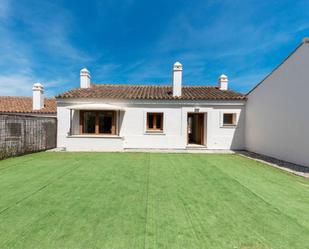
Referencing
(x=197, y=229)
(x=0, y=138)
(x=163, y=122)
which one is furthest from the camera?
(x=163, y=122)

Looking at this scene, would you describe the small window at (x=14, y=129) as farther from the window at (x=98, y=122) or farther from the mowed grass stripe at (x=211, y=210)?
the mowed grass stripe at (x=211, y=210)

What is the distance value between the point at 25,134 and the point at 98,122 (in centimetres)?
506

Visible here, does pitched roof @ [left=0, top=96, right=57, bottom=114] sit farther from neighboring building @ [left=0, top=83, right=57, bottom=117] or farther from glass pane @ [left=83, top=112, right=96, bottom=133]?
glass pane @ [left=83, top=112, right=96, bottom=133]

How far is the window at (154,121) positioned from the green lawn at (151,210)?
755cm

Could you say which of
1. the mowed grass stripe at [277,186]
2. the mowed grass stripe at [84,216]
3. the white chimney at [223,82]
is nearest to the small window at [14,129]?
the mowed grass stripe at [84,216]

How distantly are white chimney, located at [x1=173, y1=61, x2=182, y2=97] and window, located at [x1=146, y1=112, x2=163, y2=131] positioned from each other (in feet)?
8.25

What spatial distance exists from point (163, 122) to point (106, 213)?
1101 cm

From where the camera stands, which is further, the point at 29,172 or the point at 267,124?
the point at 267,124

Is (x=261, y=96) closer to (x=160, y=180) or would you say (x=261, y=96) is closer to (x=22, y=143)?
(x=160, y=180)

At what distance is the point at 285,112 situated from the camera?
33.4 feet

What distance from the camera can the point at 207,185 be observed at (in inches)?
243

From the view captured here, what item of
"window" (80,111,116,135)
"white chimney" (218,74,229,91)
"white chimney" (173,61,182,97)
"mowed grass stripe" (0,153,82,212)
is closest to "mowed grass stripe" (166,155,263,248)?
"mowed grass stripe" (0,153,82,212)

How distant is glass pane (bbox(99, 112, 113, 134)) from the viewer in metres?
14.7

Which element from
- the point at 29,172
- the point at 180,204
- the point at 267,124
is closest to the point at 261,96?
the point at 267,124
